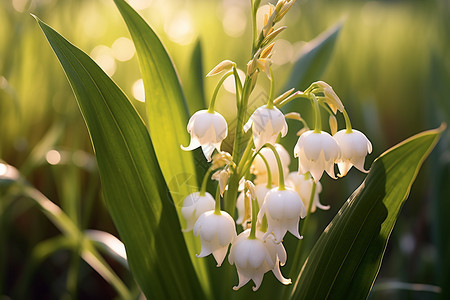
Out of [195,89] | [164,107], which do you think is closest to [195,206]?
[164,107]

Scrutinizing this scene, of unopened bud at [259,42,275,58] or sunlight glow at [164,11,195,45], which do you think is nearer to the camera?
unopened bud at [259,42,275,58]

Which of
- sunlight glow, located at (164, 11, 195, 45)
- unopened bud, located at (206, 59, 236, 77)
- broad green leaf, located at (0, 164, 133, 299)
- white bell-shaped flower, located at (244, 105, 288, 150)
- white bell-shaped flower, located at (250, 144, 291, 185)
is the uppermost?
sunlight glow, located at (164, 11, 195, 45)

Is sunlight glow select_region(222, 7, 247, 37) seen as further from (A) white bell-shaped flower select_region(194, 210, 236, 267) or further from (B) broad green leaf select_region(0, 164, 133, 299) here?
(A) white bell-shaped flower select_region(194, 210, 236, 267)

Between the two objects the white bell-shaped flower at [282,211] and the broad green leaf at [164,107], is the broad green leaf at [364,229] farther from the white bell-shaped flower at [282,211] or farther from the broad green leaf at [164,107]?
the broad green leaf at [164,107]

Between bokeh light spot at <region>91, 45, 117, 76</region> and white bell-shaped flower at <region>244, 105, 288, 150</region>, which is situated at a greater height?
bokeh light spot at <region>91, 45, 117, 76</region>

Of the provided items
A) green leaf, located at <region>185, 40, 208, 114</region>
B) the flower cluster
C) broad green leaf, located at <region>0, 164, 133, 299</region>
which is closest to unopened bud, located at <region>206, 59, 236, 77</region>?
the flower cluster

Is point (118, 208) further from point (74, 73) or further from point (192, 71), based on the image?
point (192, 71)

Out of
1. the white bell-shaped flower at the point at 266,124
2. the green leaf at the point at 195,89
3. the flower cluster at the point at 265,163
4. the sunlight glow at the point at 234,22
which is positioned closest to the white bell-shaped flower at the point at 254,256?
the flower cluster at the point at 265,163
